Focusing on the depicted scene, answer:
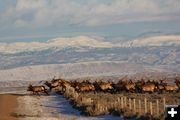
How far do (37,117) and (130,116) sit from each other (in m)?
6.02

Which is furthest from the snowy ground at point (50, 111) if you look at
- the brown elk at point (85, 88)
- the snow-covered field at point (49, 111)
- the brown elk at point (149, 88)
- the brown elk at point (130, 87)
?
the brown elk at point (149, 88)

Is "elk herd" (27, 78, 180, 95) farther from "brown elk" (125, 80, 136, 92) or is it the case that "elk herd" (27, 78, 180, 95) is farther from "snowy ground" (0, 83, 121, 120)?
"snowy ground" (0, 83, 121, 120)

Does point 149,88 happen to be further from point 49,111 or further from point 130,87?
point 49,111

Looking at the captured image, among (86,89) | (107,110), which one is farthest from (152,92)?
(107,110)

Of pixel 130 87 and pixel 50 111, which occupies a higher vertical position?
pixel 130 87

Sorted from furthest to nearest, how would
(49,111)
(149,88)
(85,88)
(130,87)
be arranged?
(85,88) → (130,87) → (149,88) → (49,111)

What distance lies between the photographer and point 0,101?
46688 mm

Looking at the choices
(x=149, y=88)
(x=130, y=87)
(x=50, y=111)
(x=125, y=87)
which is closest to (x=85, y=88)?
(x=125, y=87)

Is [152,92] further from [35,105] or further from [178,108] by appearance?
[178,108]

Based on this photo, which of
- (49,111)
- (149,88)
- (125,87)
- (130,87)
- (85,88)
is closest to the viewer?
(49,111)

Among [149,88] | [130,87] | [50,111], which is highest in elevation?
[130,87]

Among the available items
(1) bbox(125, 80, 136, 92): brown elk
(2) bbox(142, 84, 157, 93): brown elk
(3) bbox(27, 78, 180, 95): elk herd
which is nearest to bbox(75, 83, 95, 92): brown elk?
(3) bbox(27, 78, 180, 95): elk herd

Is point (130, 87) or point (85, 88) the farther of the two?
point (85, 88)

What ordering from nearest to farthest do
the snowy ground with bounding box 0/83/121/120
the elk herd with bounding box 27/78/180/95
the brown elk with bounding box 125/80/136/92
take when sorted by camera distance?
the snowy ground with bounding box 0/83/121/120
the brown elk with bounding box 125/80/136/92
the elk herd with bounding box 27/78/180/95
